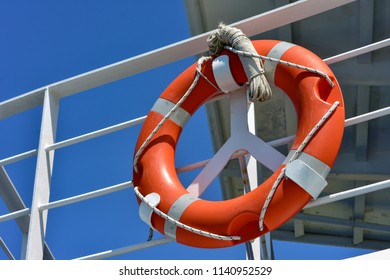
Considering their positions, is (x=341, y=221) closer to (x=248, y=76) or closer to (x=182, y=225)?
(x=248, y=76)

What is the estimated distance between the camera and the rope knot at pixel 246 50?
204cm

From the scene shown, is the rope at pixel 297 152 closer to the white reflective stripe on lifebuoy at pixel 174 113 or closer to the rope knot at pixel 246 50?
the rope knot at pixel 246 50

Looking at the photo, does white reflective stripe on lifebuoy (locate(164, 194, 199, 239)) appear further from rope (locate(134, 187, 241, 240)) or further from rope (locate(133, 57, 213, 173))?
rope (locate(133, 57, 213, 173))

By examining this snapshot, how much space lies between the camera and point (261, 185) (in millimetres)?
1832

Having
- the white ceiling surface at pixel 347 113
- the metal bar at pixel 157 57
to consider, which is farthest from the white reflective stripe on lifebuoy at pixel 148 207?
the white ceiling surface at pixel 347 113

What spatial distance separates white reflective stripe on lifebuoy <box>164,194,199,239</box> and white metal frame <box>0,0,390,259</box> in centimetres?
10

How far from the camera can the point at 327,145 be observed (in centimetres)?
183

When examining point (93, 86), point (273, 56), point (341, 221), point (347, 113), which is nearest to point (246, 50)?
point (273, 56)

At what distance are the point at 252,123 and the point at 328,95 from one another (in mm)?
330

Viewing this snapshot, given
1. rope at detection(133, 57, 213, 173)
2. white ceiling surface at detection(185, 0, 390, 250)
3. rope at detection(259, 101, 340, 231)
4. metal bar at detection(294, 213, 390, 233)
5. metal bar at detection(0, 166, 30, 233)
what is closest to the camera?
rope at detection(259, 101, 340, 231)

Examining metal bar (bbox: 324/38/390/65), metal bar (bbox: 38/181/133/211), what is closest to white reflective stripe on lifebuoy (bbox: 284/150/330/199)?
metal bar (bbox: 324/38/390/65)

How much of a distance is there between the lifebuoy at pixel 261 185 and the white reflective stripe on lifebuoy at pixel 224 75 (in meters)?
0.02

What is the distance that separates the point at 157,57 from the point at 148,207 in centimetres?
68

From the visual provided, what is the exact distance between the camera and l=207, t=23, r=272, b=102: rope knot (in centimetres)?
204
